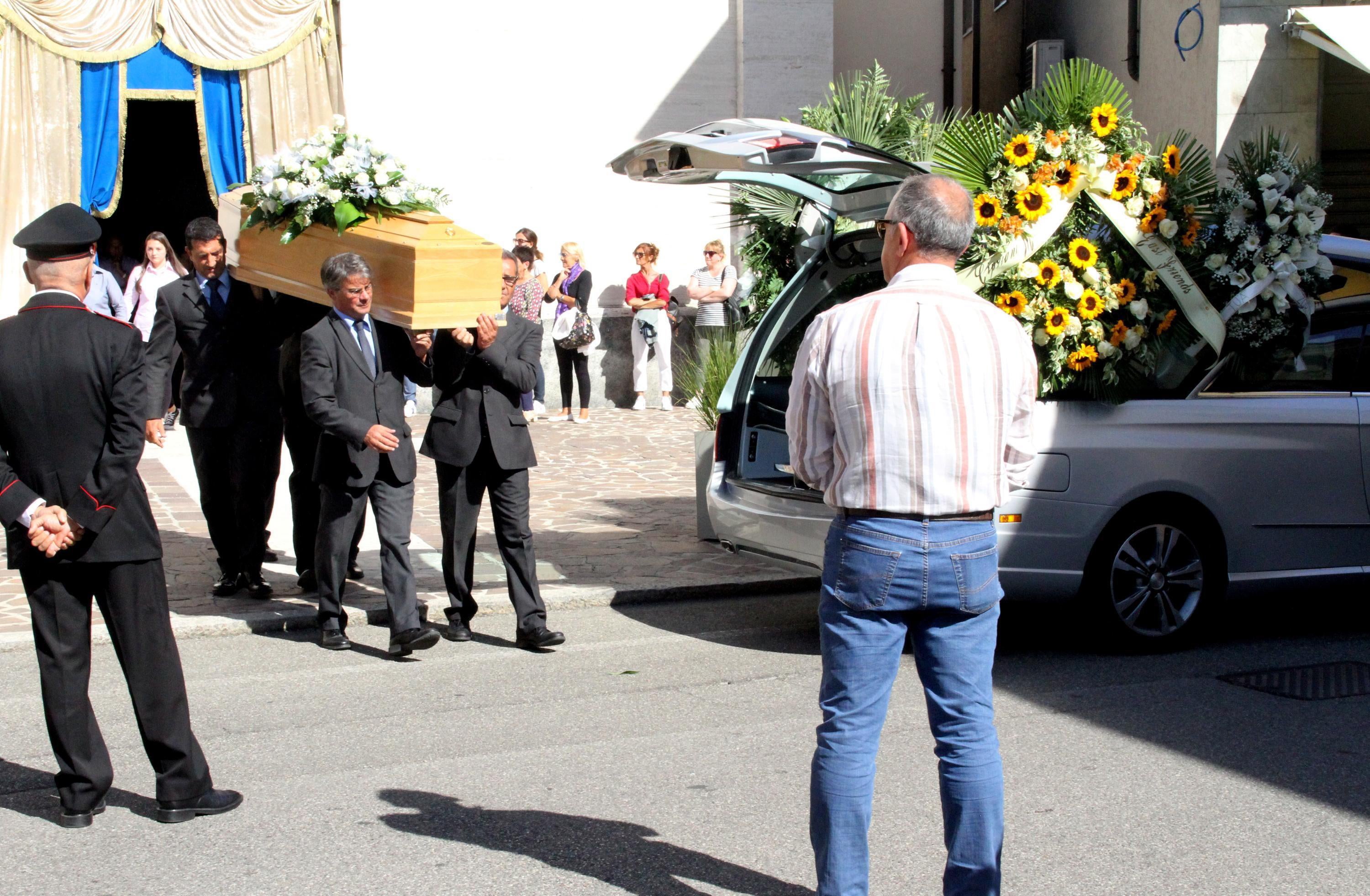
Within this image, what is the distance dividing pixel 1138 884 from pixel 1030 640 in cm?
287

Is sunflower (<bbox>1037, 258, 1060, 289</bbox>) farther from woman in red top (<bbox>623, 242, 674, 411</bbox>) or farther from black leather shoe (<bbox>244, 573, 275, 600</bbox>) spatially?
woman in red top (<bbox>623, 242, 674, 411</bbox>)

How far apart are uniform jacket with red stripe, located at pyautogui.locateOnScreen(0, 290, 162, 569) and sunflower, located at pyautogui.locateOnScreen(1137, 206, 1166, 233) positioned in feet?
14.2

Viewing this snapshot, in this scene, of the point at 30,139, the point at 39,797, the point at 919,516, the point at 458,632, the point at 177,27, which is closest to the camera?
the point at 919,516

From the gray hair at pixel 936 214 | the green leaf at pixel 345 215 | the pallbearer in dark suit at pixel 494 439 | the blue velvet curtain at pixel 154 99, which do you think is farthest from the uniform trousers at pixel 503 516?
the blue velvet curtain at pixel 154 99

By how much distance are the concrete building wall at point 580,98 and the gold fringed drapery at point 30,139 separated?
9.30 ft

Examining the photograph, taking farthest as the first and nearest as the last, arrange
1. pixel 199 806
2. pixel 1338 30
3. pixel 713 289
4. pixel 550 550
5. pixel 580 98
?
pixel 580 98
pixel 713 289
pixel 1338 30
pixel 550 550
pixel 199 806

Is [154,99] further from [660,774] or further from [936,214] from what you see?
[936,214]

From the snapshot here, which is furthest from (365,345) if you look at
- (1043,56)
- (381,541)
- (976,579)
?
(1043,56)

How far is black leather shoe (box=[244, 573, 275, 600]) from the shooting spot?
7789 mm

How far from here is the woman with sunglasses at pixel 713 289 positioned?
53.0 feet

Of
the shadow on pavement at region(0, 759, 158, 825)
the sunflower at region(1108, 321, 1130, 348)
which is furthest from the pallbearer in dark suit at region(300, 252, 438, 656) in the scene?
the sunflower at region(1108, 321, 1130, 348)

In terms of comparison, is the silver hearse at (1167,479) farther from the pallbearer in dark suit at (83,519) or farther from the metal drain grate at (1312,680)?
the pallbearer in dark suit at (83,519)

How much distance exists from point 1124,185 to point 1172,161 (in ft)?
1.05

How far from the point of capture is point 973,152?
6801mm
